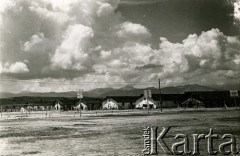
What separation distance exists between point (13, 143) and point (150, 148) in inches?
279

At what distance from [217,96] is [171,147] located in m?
76.5

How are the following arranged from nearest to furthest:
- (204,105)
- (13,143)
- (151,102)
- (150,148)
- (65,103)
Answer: (150,148) → (13,143) → (204,105) → (151,102) → (65,103)

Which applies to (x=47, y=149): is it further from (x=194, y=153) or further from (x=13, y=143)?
(x=194, y=153)

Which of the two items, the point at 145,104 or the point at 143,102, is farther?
the point at 143,102

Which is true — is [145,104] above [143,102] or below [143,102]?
below

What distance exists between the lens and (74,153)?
11281mm

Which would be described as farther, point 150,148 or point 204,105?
point 204,105

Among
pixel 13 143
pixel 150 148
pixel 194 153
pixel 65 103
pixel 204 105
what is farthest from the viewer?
pixel 65 103

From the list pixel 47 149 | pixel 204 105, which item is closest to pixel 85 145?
pixel 47 149

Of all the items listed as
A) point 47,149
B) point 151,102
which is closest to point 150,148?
point 47,149

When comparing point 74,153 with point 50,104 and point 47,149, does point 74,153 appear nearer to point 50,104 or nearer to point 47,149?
point 47,149

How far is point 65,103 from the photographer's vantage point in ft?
323

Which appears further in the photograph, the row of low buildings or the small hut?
the small hut

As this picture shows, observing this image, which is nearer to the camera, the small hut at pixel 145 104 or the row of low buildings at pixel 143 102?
the row of low buildings at pixel 143 102
